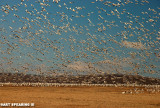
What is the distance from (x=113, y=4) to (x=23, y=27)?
9.29m

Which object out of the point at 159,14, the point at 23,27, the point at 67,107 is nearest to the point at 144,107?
the point at 67,107

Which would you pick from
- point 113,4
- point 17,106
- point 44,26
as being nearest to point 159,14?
point 113,4

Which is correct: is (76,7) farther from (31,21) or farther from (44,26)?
(31,21)

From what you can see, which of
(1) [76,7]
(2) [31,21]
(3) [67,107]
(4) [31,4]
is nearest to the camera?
(4) [31,4]

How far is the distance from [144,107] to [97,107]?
5.33 meters

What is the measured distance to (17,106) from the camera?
26.8 metres

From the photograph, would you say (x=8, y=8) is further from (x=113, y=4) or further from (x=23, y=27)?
(x=113, y=4)

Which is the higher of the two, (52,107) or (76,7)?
(76,7)

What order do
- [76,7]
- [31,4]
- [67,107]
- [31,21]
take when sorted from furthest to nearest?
[67,107] → [31,21] → [76,7] → [31,4]

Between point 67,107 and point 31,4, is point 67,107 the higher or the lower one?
the lower one

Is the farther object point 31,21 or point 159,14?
point 31,21

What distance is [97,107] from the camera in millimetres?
27969

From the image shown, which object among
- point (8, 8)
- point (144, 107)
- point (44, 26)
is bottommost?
point (144, 107)

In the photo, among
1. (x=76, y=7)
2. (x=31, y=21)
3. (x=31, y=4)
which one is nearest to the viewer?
(x=31, y=4)
